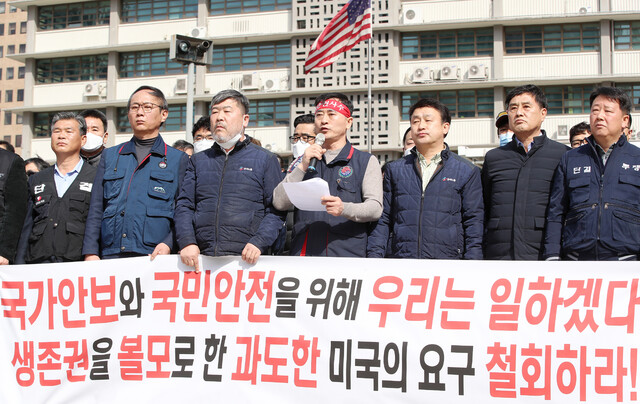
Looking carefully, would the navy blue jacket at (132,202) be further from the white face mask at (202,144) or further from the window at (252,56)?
the window at (252,56)

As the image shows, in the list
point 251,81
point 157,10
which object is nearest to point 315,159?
point 251,81

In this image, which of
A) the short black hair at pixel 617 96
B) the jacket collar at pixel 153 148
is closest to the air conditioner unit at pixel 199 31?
the jacket collar at pixel 153 148

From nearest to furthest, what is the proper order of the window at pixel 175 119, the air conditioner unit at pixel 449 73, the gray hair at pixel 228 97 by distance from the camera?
the gray hair at pixel 228 97 < the air conditioner unit at pixel 449 73 < the window at pixel 175 119

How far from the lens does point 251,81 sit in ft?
78.6

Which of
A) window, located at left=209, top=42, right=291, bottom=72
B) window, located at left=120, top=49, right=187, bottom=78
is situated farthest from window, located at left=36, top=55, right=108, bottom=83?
window, located at left=209, top=42, right=291, bottom=72

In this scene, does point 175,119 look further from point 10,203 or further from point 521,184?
point 521,184

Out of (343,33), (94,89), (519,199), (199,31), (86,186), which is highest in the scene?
(199,31)

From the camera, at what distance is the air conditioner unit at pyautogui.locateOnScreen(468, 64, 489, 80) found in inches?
867

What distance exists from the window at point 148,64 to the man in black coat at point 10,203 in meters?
21.7

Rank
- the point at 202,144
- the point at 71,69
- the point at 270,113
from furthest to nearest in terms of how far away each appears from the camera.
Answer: the point at 71,69 < the point at 270,113 < the point at 202,144

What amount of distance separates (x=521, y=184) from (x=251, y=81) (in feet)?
68.8

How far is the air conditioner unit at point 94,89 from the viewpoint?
25641 millimetres

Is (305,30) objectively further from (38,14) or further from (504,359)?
(504,359)

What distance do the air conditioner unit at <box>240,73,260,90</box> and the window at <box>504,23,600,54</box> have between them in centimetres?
935
